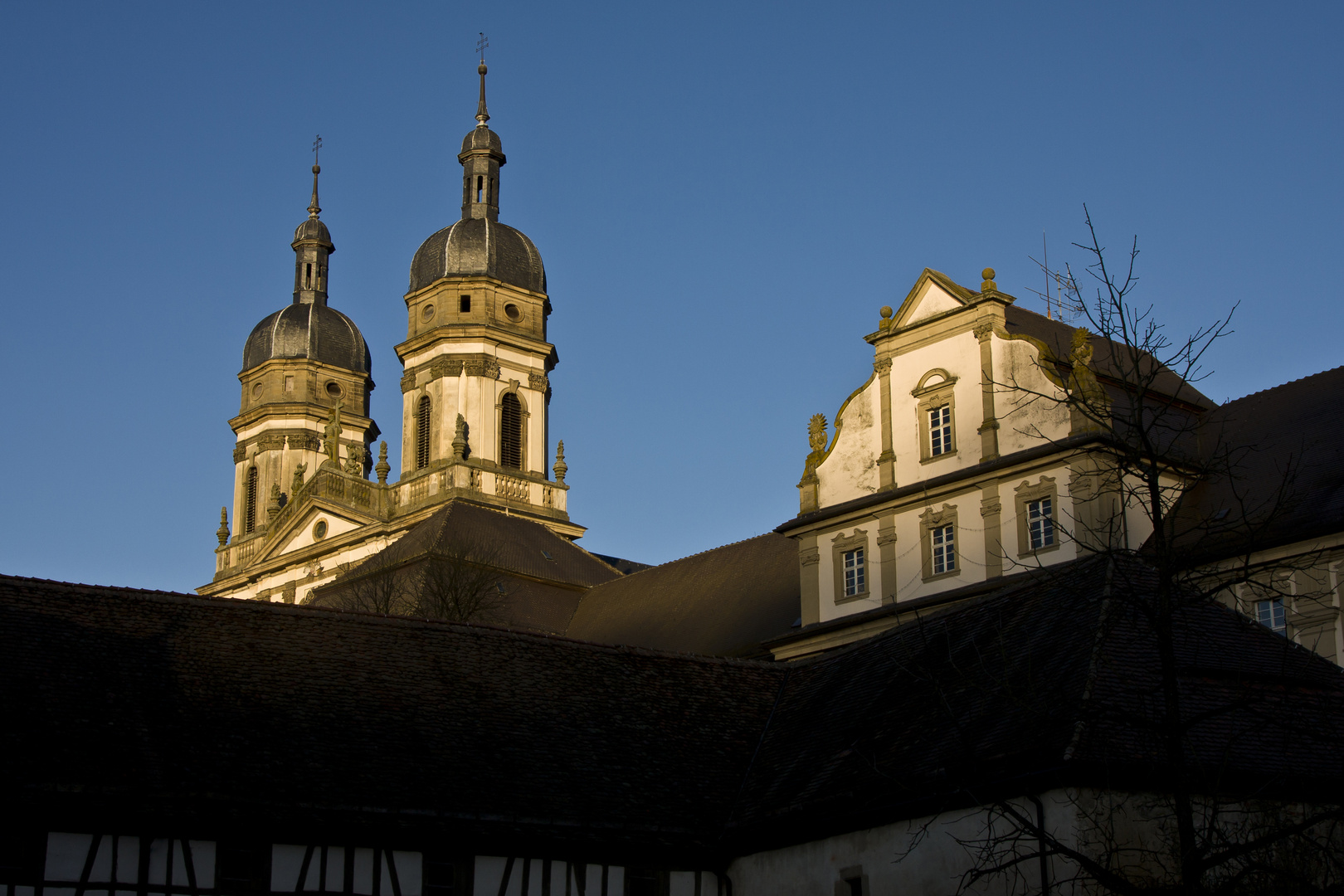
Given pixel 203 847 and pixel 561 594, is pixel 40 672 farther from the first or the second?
pixel 561 594

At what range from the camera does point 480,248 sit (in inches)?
2783

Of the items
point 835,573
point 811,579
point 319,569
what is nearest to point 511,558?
point 319,569

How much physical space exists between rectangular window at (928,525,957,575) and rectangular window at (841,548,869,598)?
1.99m

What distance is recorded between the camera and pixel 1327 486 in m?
32.4

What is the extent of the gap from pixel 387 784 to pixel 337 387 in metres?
60.4

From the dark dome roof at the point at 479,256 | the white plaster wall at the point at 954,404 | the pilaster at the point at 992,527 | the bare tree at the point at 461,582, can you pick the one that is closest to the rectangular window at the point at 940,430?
the white plaster wall at the point at 954,404

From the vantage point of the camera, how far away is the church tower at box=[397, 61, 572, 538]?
219 feet

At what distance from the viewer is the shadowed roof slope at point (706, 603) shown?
1777 inches

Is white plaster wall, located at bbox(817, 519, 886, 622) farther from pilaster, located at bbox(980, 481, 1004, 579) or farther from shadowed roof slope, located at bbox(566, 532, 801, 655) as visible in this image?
shadowed roof slope, located at bbox(566, 532, 801, 655)

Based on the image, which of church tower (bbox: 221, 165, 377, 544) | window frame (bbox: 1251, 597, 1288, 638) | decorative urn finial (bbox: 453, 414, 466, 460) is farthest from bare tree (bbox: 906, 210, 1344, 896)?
church tower (bbox: 221, 165, 377, 544)

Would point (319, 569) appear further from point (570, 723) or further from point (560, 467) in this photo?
point (570, 723)

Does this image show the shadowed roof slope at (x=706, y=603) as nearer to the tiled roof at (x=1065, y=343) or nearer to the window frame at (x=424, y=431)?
the tiled roof at (x=1065, y=343)

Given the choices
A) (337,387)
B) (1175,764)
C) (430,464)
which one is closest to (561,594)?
(430,464)

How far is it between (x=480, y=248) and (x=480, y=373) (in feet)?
19.7
